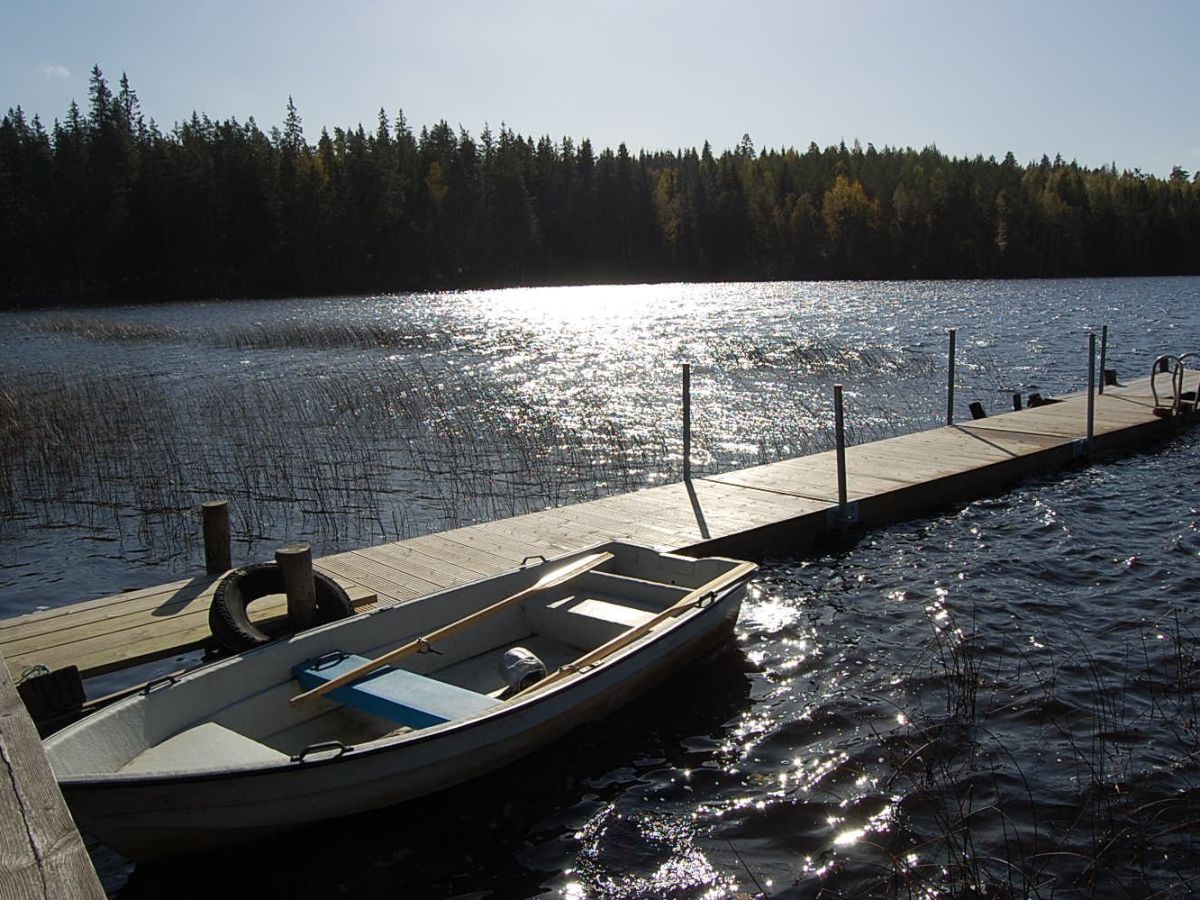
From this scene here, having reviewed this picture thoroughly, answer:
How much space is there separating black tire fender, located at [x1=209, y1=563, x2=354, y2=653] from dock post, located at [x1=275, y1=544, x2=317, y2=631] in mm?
82

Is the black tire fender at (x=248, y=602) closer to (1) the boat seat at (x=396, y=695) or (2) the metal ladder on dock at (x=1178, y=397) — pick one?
(1) the boat seat at (x=396, y=695)

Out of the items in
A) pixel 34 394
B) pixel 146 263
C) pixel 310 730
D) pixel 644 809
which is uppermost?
pixel 146 263

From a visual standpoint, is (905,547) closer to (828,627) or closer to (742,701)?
(828,627)

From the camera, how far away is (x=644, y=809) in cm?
542

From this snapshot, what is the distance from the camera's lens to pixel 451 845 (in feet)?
16.8

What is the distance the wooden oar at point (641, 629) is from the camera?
5754mm

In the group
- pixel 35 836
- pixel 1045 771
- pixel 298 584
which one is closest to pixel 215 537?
pixel 298 584

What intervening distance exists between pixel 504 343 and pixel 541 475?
76.1 ft

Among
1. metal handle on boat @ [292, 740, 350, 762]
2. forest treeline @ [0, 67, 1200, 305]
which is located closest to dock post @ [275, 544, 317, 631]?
metal handle on boat @ [292, 740, 350, 762]

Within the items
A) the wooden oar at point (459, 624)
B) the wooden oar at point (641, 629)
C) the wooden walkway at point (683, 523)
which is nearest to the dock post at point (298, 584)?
the wooden walkway at point (683, 523)

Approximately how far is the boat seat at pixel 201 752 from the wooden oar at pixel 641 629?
1.37m

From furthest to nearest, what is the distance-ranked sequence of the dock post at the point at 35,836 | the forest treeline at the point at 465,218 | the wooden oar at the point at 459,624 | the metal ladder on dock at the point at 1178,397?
the forest treeline at the point at 465,218
the metal ladder on dock at the point at 1178,397
the wooden oar at the point at 459,624
the dock post at the point at 35,836

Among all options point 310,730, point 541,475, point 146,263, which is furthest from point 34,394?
point 146,263

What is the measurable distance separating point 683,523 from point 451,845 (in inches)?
197
